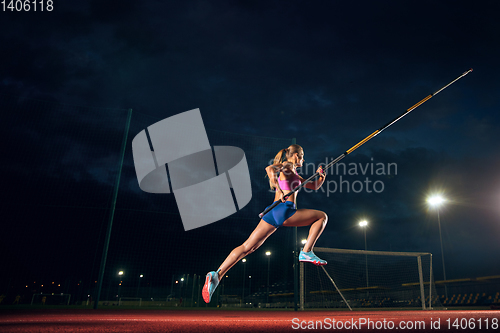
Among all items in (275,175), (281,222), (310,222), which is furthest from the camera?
(275,175)

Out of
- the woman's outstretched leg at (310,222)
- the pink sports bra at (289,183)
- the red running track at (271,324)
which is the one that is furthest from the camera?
the pink sports bra at (289,183)

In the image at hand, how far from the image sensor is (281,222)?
14.6 ft

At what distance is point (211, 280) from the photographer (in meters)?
4.39

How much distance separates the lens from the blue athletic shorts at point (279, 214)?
4.43m

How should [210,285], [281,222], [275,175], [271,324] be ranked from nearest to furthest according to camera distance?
[271,324]
[210,285]
[281,222]
[275,175]

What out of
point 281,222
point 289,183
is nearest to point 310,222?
point 281,222

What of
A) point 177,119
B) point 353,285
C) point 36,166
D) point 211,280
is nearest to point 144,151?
point 177,119

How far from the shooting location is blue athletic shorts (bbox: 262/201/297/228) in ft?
14.5

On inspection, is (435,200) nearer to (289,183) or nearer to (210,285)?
(289,183)

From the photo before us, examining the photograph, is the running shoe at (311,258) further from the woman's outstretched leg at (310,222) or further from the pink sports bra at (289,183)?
the pink sports bra at (289,183)

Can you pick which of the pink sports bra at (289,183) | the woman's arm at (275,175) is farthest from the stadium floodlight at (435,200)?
the woman's arm at (275,175)

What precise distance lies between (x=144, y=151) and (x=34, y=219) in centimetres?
435

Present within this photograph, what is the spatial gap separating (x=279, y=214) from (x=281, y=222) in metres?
0.13

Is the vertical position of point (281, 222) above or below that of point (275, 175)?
A: below
